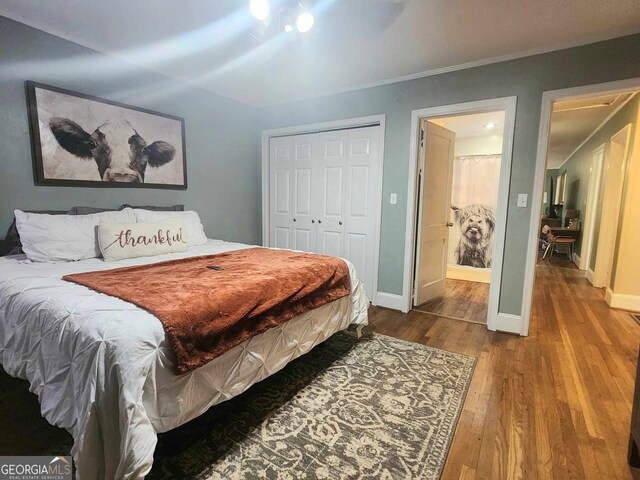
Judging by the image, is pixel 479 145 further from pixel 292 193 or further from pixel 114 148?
pixel 114 148

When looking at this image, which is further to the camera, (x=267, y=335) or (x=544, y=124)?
(x=544, y=124)

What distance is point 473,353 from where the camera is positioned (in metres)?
2.35

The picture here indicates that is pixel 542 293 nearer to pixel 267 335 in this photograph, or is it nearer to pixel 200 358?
pixel 267 335

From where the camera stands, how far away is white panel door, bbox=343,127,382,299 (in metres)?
3.29

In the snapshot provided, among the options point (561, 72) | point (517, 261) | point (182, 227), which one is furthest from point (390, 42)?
point (182, 227)

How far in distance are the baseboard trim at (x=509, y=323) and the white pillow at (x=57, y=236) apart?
333 cm

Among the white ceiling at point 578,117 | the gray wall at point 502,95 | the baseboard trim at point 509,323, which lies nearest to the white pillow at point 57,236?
the gray wall at point 502,95

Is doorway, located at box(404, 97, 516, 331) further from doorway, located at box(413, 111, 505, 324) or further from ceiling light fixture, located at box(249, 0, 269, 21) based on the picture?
ceiling light fixture, located at box(249, 0, 269, 21)

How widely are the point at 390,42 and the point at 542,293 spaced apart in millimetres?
3531

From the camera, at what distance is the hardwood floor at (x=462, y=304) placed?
10.3 feet

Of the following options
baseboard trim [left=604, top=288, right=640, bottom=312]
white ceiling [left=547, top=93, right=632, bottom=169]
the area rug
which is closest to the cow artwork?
the area rug

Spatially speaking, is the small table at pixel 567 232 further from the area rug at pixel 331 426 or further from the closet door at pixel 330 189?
the area rug at pixel 331 426

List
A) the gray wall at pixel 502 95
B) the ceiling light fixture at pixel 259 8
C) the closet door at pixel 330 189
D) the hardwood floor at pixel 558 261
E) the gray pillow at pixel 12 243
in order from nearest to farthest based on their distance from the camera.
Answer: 1. the ceiling light fixture at pixel 259 8
2. the gray pillow at pixel 12 243
3. the gray wall at pixel 502 95
4. the closet door at pixel 330 189
5. the hardwood floor at pixel 558 261

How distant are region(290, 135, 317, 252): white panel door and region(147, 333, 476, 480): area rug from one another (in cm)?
192
